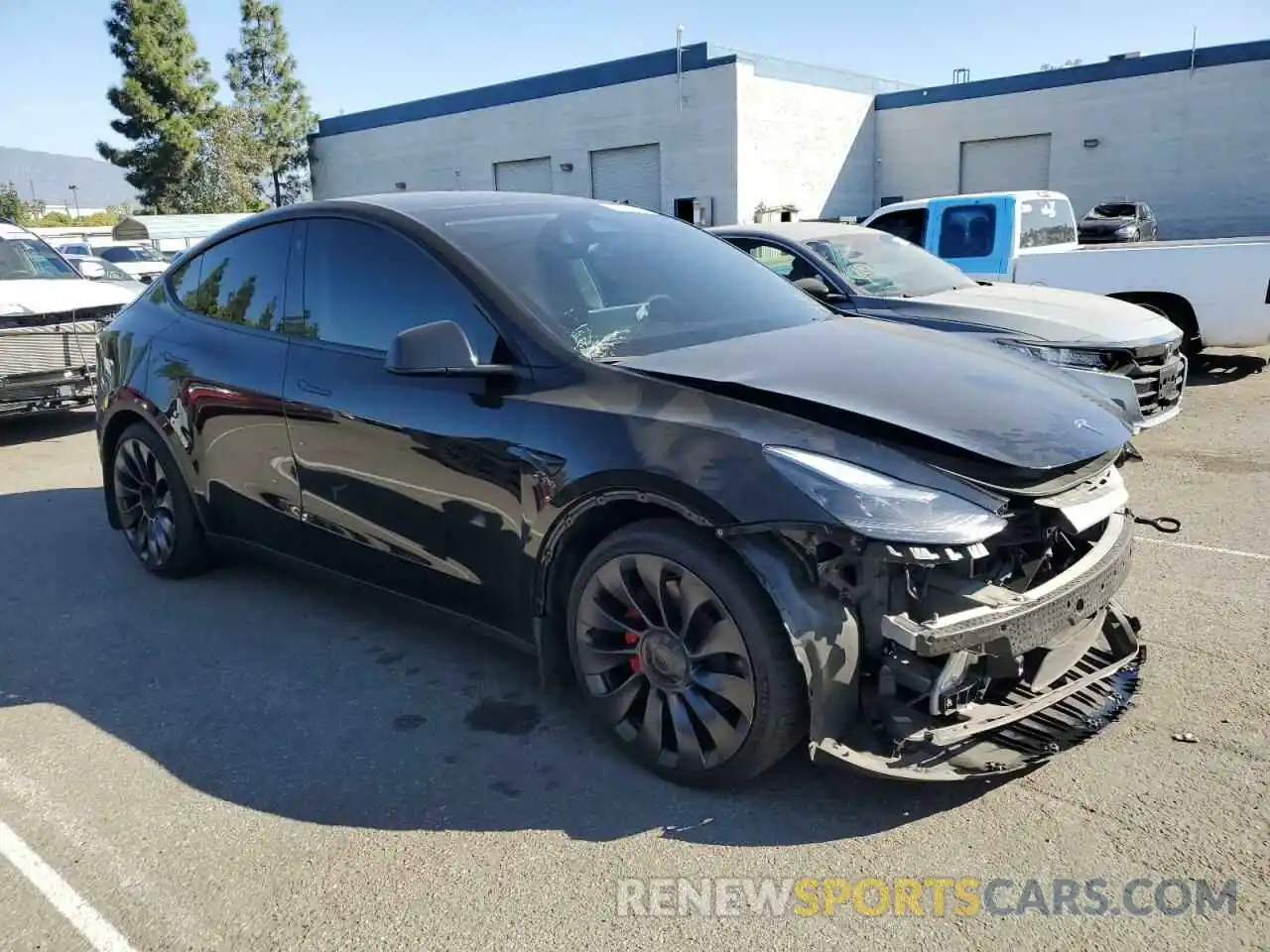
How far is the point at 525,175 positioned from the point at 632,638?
31.3 meters

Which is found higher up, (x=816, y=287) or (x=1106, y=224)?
(x=1106, y=224)

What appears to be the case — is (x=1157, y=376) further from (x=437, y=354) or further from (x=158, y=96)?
(x=158, y=96)

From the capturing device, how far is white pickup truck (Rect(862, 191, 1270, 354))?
9.09 metres

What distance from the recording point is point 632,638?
312cm

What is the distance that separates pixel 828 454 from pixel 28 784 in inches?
108

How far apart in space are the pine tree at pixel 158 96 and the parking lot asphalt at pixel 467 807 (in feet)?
142

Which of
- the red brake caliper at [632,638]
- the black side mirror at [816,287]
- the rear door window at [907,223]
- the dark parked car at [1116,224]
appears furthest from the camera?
the dark parked car at [1116,224]

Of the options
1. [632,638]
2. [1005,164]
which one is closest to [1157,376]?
[632,638]

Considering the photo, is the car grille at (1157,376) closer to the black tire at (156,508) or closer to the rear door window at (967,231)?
the rear door window at (967,231)

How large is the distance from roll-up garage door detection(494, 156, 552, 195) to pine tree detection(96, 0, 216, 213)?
1703 cm

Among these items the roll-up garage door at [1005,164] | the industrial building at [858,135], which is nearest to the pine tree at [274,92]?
the industrial building at [858,135]

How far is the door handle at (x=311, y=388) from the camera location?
391 centimetres

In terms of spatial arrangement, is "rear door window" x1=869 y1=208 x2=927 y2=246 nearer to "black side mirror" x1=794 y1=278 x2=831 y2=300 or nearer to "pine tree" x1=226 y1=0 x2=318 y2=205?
"black side mirror" x1=794 y1=278 x2=831 y2=300

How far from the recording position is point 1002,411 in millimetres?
3041
